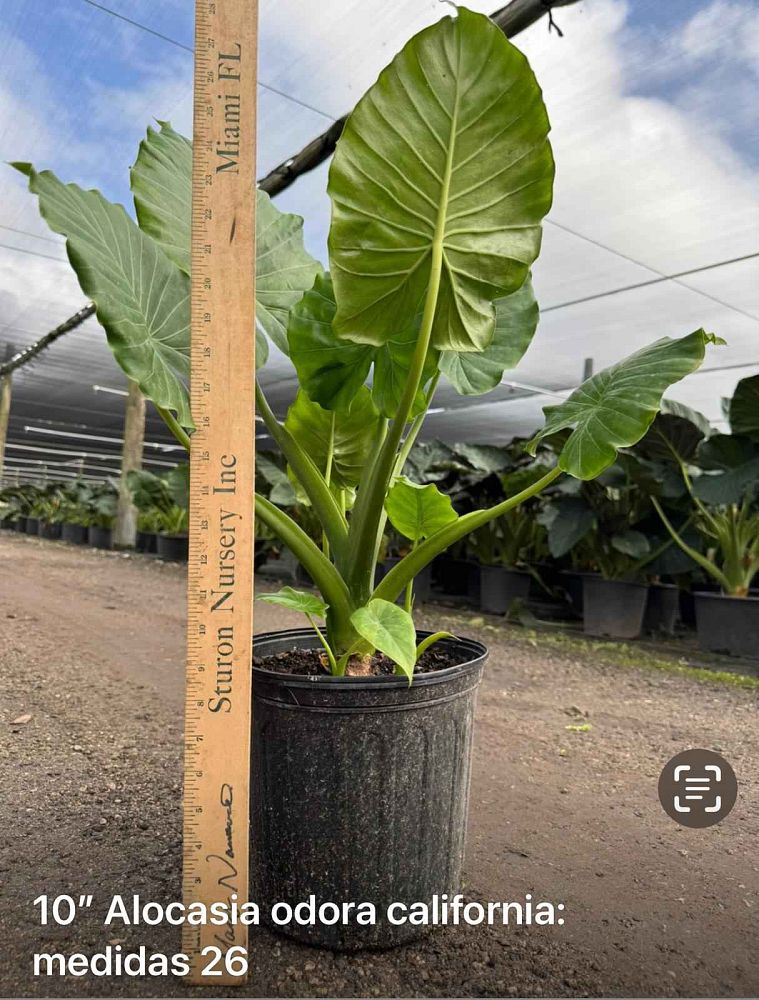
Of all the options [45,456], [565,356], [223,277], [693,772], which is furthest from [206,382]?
[45,456]

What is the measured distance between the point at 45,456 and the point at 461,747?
66.6 ft

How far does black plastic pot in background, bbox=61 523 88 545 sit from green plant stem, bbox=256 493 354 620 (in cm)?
1073

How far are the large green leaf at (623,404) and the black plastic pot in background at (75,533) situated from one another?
10897mm

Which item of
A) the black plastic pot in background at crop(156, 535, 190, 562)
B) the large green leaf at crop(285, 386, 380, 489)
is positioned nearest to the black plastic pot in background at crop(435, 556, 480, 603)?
the black plastic pot in background at crop(156, 535, 190, 562)

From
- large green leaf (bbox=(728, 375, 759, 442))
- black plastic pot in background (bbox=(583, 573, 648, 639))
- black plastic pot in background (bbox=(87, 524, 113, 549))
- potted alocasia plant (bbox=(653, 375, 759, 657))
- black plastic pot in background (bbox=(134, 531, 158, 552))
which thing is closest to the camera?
large green leaf (bbox=(728, 375, 759, 442))

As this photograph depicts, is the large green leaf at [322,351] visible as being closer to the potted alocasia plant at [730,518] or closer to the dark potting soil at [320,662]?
the dark potting soil at [320,662]

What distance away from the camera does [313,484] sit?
1118mm

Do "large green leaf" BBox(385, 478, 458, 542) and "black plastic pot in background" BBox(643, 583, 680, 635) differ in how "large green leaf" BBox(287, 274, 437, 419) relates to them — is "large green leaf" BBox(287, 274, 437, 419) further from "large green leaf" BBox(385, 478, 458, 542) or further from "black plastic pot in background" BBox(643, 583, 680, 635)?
"black plastic pot in background" BBox(643, 583, 680, 635)

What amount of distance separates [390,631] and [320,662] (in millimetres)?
257

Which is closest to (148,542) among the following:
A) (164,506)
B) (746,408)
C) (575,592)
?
(164,506)

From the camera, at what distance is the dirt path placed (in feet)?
2.95

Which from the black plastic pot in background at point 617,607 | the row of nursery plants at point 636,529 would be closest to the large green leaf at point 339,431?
the row of nursery plants at point 636,529

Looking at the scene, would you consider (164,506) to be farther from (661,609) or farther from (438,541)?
(438,541)

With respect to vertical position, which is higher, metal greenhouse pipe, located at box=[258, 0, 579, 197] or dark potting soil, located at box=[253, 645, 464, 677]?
metal greenhouse pipe, located at box=[258, 0, 579, 197]
